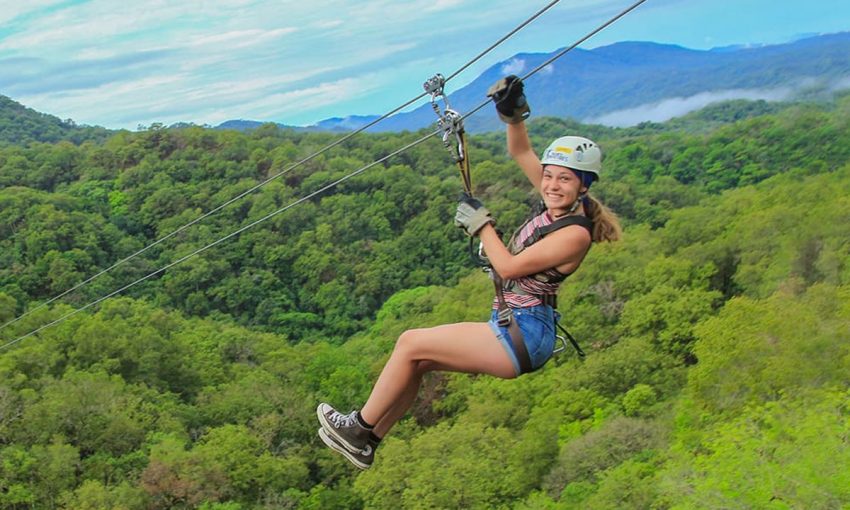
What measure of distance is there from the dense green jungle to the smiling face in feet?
30.9

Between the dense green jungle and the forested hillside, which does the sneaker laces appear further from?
the forested hillside

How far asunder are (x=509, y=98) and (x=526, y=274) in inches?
35.5

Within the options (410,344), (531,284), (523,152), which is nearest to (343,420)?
(410,344)

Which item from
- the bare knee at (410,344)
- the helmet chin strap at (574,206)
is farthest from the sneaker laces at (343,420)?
the helmet chin strap at (574,206)

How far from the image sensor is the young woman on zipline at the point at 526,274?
10.7 ft

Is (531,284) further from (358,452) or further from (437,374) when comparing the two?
(437,374)

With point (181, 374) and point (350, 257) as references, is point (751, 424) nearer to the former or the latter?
point (181, 374)

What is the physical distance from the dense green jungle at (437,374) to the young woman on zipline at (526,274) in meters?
9.27

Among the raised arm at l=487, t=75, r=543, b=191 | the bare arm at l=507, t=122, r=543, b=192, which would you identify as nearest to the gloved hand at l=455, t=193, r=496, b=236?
the raised arm at l=487, t=75, r=543, b=191

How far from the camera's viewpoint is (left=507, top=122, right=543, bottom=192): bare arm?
385 centimetres

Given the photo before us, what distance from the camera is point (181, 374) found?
34906 millimetres

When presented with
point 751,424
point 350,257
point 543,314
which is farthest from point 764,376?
point 350,257

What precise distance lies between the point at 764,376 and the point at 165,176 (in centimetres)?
6544

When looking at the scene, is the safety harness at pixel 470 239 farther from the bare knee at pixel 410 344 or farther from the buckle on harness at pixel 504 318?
the bare knee at pixel 410 344
